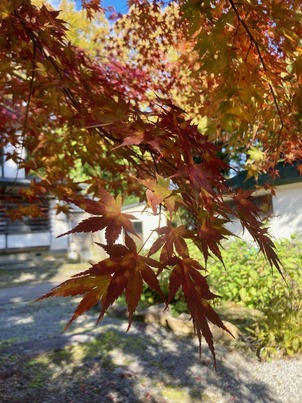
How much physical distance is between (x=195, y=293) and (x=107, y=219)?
0.34m

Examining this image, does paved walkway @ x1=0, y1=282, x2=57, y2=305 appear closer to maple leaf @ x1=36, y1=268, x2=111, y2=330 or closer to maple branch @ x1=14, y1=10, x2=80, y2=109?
maple branch @ x1=14, y1=10, x2=80, y2=109

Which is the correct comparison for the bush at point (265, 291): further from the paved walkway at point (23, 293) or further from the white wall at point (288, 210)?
the paved walkway at point (23, 293)

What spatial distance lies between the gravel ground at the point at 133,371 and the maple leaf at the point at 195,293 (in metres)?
2.88

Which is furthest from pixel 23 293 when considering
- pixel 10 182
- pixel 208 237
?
pixel 208 237

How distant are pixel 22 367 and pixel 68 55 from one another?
3680 millimetres

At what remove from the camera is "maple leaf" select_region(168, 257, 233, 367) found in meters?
1.15

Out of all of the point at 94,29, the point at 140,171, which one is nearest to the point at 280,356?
the point at 140,171

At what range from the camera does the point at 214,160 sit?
1.62 metres

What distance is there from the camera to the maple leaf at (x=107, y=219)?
1.17 metres

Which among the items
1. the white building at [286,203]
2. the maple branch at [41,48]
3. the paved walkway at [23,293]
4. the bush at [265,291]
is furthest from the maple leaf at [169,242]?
the paved walkway at [23,293]

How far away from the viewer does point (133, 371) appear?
4.35 m

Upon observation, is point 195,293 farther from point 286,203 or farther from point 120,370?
point 286,203

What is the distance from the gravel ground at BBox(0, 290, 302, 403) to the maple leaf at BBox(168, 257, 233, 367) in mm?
2883

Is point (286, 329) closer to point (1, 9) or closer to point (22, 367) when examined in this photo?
point (22, 367)
